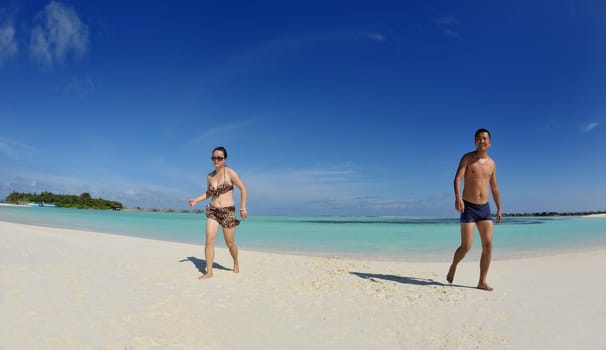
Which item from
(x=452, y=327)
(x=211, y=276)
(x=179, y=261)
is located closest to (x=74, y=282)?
(x=211, y=276)

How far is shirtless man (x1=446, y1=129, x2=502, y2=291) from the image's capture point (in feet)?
16.5

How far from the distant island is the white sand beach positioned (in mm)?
128398

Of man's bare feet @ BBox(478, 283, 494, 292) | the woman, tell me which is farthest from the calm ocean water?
man's bare feet @ BBox(478, 283, 494, 292)

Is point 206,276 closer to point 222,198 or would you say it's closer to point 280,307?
point 222,198

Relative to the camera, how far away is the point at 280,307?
402 cm

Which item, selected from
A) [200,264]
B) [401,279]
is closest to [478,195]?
[401,279]

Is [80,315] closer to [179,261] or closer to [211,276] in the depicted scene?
[211,276]

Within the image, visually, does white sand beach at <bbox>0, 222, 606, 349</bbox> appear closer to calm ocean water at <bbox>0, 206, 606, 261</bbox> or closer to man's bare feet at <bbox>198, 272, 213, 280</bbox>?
man's bare feet at <bbox>198, 272, 213, 280</bbox>

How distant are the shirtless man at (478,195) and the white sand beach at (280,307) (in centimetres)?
65

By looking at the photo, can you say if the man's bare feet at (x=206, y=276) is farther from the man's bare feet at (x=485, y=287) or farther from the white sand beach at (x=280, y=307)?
the man's bare feet at (x=485, y=287)

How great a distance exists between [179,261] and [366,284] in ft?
12.6

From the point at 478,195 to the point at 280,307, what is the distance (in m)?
3.46

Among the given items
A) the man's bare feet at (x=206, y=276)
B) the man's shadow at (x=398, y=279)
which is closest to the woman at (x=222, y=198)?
the man's bare feet at (x=206, y=276)

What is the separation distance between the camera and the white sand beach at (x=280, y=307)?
3.01m
